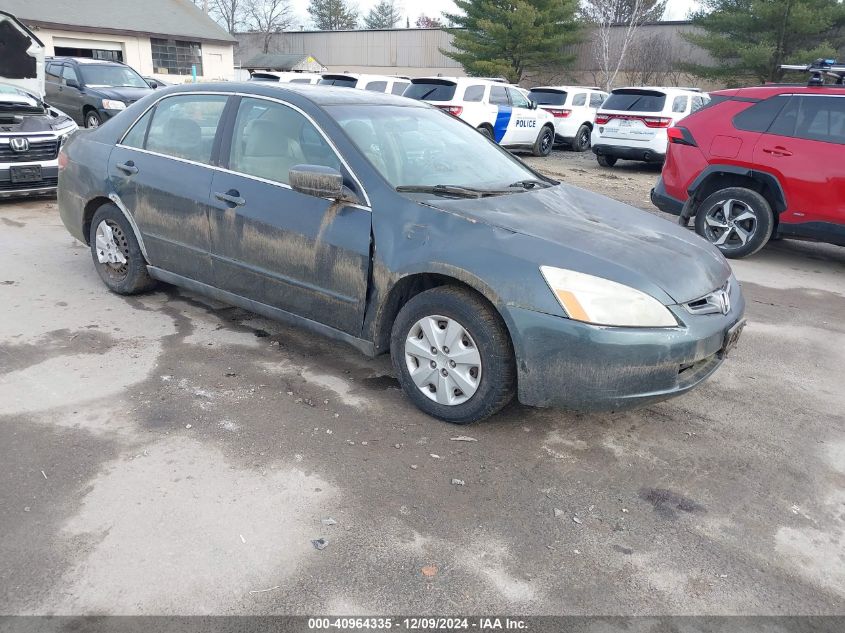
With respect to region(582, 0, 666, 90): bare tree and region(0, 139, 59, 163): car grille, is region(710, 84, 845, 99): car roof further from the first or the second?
region(582, 0, 666, 90): bare tree

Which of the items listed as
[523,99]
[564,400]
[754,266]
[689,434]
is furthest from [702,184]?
[523,99]

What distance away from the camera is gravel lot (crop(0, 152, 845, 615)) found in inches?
95.3

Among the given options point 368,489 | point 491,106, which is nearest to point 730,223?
point 368,489

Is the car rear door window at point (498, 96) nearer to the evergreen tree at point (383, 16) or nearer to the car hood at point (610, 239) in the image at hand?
the car hood at point (610, 239)

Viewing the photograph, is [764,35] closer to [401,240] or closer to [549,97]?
[549,97]

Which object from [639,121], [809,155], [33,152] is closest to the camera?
[809,155]

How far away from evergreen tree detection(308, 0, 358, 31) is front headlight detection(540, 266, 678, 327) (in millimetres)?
74557

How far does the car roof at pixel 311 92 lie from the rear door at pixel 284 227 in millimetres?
96

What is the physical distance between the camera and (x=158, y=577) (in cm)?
241

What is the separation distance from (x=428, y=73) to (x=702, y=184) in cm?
3676

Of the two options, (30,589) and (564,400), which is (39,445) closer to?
(30,589)

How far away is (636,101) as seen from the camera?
1431 centimetres

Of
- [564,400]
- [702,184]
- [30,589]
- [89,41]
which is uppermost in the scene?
[89,41]

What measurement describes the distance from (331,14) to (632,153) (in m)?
64.6
